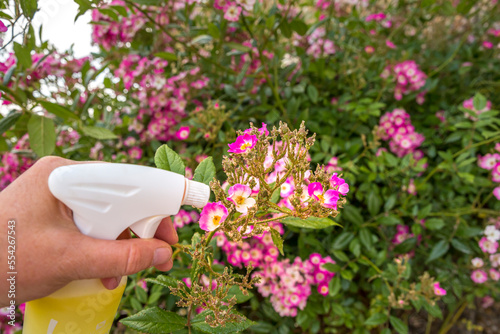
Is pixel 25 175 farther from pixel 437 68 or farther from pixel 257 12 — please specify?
pixel 437 68

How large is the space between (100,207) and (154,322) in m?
0.26

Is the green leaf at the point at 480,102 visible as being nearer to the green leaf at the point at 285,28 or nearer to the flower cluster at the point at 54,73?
the green leaf at the point at 285,28

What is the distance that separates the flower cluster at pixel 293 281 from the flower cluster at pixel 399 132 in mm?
636

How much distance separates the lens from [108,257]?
541 millimetres

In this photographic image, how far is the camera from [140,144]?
1.60 meters

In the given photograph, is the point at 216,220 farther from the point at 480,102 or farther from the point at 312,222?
the point at 480,102

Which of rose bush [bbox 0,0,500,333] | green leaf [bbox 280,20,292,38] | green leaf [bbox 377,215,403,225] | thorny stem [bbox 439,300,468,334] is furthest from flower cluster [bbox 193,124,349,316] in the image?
thorny stem [bbox 439,300,468,334]

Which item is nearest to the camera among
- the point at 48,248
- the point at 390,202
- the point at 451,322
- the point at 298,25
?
the point at 48,248

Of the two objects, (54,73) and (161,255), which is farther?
(54,73)

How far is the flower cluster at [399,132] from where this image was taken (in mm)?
1404

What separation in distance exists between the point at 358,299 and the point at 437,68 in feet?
4.15

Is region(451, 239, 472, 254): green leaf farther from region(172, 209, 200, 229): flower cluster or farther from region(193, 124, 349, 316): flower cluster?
region(172, 209, 200, 229): flower cluster

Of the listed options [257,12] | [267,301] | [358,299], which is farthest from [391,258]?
[257,12]

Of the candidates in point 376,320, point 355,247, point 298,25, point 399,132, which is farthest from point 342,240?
point 298,25
